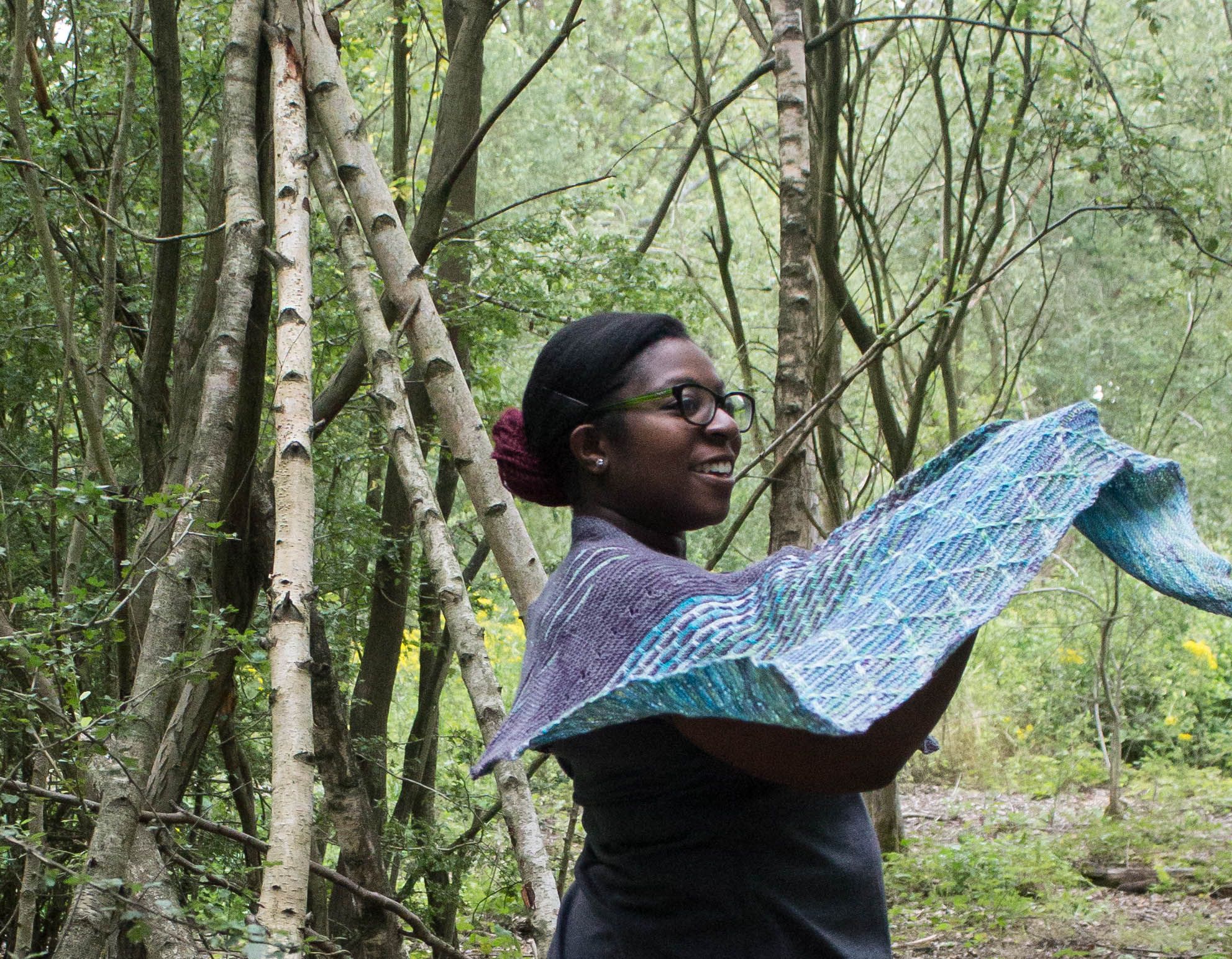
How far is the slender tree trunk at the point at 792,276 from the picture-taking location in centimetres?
365

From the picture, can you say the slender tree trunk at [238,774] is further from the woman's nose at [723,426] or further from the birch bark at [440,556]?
the woman's nose at [723,426]

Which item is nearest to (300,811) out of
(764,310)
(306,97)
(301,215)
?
(301,215)

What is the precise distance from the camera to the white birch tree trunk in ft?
6.77

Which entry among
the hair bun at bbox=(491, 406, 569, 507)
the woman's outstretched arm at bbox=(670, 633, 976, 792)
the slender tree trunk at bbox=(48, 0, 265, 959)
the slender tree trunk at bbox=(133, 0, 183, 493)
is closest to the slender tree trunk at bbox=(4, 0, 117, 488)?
the slender tree trunk at bbox=(133, 0, 183, 493)

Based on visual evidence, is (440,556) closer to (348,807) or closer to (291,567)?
(291,567)

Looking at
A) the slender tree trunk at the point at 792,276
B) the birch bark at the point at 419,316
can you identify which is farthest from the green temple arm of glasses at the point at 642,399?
the slender tree trunk at the point at 792,276

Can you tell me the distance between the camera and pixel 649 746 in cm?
130

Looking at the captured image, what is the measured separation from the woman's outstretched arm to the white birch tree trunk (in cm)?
118

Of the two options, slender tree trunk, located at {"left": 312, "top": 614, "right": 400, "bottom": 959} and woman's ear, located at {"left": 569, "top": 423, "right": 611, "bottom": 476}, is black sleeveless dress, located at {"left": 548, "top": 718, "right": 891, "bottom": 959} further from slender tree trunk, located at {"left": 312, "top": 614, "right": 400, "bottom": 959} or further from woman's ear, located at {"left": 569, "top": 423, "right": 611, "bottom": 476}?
slender tree trunk, located at {"left": 312, "top": 614, "right": 400, "bottom": 959}

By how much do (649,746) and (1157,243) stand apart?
39.4 feet

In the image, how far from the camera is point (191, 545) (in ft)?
8.46

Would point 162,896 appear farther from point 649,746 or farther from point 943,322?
point 943,322

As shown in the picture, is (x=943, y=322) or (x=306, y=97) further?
(x=943, y=322)

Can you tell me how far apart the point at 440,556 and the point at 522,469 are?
943mm
